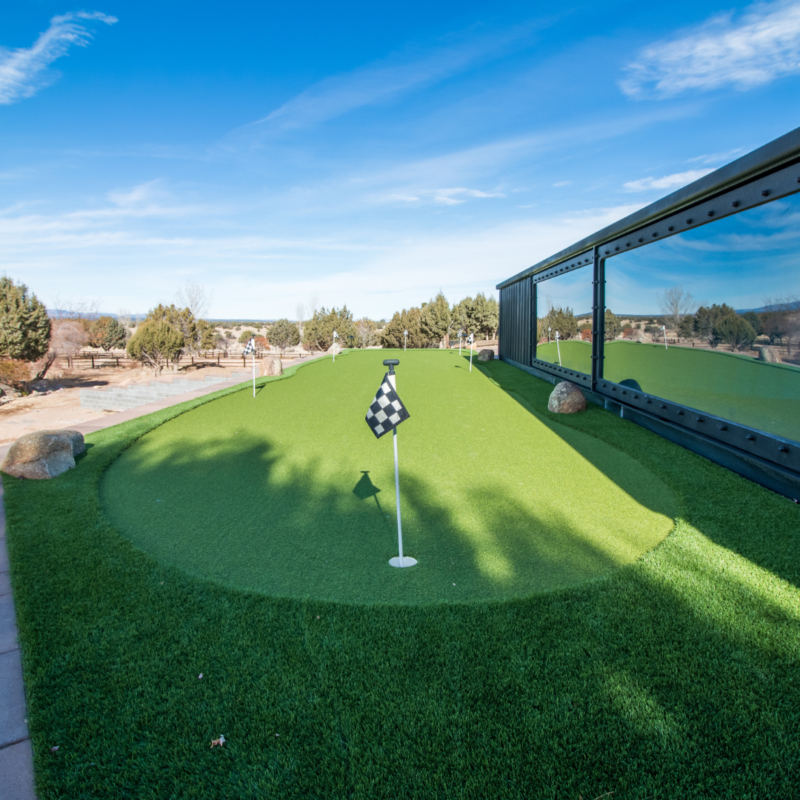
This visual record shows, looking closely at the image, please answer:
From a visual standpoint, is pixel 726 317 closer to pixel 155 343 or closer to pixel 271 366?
pixel 271 366

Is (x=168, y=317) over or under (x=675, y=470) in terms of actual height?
over

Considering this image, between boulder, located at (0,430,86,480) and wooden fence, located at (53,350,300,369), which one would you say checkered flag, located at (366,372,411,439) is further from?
wooden fence, located at (53,350,300,369)

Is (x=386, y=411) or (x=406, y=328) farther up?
(x=406, y=328)

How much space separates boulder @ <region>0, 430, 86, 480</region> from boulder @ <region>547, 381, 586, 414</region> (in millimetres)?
7605

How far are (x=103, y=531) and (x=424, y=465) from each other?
360 centimetres

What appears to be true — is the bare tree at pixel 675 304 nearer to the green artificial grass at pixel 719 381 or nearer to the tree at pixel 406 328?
the green artificial grass at pixel 719 381

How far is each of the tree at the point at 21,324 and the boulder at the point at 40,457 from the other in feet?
84.6

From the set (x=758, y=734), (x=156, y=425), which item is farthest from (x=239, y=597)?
(x=156, y=425)

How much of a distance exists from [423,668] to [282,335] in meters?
53.4

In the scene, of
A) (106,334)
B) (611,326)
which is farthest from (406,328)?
(611,326)

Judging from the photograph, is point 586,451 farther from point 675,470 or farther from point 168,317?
point 168,317

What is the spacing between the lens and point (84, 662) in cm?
273

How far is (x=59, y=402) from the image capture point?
24781 millimetres

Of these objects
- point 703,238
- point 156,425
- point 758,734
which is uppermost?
point 703,238
